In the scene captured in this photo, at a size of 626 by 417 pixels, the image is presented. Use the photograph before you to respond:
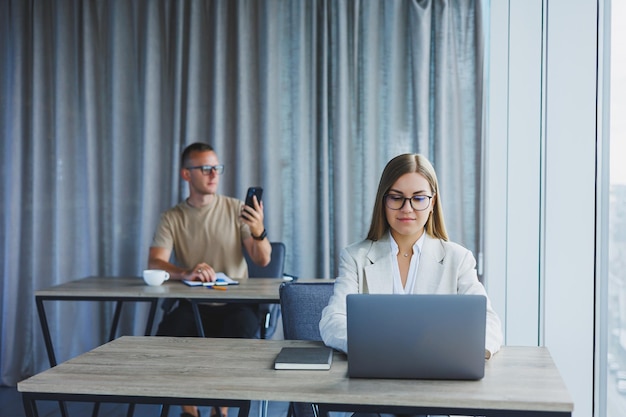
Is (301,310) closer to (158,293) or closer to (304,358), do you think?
(304,358)

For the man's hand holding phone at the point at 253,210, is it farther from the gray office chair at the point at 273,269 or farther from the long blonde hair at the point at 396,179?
the long blonde hair at the point at 396,179

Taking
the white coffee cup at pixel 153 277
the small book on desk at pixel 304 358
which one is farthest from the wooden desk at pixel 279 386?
the white coffee cup at pixel 153 277

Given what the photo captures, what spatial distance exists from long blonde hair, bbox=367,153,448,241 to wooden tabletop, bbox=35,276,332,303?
0.90 meters

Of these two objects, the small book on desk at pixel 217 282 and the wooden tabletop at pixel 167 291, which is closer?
the wooden tabletop at pixel 167 291

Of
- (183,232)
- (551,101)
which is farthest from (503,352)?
(183,232)

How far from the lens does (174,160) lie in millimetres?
4488

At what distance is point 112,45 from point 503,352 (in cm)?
344

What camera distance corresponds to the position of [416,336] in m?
1.63

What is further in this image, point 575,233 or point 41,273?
point 41,273

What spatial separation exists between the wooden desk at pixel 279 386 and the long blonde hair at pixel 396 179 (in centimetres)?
49

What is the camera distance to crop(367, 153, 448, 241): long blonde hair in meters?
2.19

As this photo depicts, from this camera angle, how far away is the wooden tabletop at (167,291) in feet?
10.00

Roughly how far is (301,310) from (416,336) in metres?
0.74

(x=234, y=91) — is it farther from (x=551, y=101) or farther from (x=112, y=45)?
(x=551, y=101)
